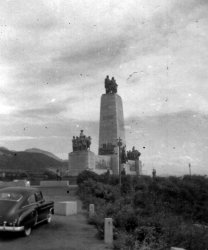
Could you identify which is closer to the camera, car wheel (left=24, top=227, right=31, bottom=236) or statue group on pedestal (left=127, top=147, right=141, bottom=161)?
car wheel (left=24, top=227, right=31, bottom=236)

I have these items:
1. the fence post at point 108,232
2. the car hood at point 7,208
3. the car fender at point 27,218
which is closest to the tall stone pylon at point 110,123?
the car fender at point 27,218

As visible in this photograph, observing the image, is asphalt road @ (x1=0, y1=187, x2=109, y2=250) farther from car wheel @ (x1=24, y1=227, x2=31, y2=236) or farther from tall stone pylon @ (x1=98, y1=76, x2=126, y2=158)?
tall stone pylon @ (x1=98, y1=76, x2=126, y2=158)

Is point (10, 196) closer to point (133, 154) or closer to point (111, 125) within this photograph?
point (111, 125)

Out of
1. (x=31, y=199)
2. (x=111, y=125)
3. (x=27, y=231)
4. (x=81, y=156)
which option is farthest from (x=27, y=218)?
(x=111, y=125)

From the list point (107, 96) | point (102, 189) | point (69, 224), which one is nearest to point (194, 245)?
point (69, 224)

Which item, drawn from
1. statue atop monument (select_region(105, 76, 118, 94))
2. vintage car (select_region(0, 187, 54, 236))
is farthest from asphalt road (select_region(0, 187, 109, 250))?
statue atop monument (select_region(105, 76, 118, 94))
